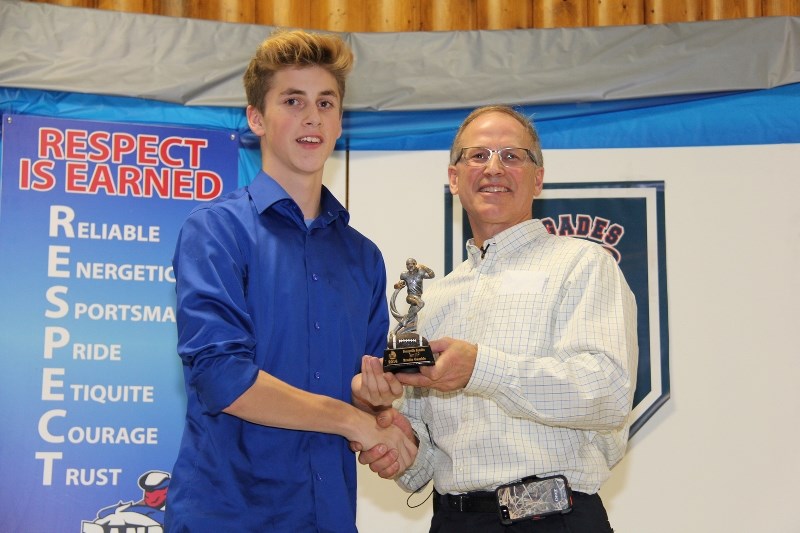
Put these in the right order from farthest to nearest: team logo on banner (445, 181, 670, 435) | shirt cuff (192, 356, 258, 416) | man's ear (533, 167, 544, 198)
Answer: team logo on banner (445, 181, 670, 435)
man's ear (533, 167, 544, 198)
shirt cuff (192, 356, 258, 416)

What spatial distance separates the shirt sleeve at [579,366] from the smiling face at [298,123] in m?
0.76

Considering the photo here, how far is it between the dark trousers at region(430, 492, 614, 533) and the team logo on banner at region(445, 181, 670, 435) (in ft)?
5.58

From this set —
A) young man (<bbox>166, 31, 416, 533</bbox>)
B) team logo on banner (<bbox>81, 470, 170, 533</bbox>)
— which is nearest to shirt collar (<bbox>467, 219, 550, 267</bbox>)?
young man (<bbox>166, 31, 416, 533</bbox>)

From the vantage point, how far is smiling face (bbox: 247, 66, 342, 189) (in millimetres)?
2795

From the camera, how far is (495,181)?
3.13 metres

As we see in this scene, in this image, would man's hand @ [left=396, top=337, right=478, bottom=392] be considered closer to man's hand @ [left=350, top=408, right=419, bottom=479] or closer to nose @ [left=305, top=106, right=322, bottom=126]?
man's hand @ [left=350, top=408, right=419, bottom=479]

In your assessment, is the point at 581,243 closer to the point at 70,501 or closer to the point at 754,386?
the point at 754,386

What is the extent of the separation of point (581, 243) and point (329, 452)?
106 cm

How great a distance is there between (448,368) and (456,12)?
9.68ft

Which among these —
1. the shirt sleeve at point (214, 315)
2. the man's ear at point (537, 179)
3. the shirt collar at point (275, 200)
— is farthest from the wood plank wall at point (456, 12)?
the shirt sleeve at point (214, 315)

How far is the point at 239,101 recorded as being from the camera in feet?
14.8

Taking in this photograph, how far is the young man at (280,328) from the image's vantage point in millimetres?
2443

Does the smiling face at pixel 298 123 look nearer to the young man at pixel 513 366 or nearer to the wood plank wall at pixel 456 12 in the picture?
the young man at pixel 513 366

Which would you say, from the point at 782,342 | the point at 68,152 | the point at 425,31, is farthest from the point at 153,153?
the point at 782,342
